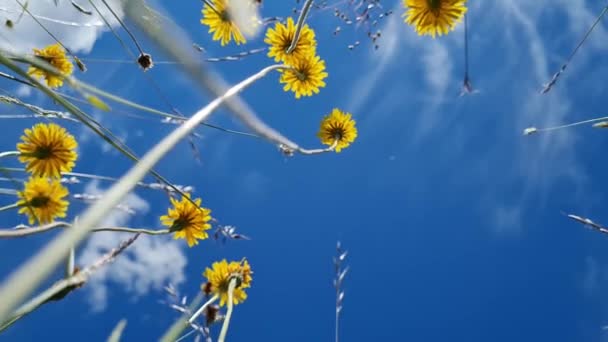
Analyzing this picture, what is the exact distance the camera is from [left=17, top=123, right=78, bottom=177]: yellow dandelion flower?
961 millimetres

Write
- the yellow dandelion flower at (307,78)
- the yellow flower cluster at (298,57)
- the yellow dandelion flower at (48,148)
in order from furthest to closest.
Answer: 1. the yellow dandelion flower at (307,78)
2. the yellow flower cluster at (298,57)
3. the yellow dandelion flower at (48,148)

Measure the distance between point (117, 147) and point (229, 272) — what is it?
67 centimetres

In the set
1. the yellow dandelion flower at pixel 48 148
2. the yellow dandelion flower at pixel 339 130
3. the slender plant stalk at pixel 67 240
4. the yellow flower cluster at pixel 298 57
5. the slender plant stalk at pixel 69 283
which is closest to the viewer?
the slender plant stalk at pixel 67 240

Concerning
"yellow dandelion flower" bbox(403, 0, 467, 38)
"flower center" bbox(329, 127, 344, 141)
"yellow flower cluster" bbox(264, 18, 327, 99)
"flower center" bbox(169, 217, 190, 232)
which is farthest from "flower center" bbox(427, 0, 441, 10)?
"flower center" bbox(329, 127, 344, 141)

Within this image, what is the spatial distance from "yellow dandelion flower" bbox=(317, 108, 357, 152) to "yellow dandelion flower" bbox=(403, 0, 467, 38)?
0.64 m

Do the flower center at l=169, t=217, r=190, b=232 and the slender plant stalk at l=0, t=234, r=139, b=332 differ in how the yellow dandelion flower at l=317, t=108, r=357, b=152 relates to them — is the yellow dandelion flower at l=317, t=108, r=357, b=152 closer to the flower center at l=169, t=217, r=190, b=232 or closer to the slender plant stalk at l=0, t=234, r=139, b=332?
the flower center at l=169, t=217, r=190, b=232

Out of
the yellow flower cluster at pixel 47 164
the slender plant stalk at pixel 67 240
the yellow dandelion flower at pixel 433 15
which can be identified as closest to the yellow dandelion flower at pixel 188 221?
the yellow flower cluster at pixel 47 164

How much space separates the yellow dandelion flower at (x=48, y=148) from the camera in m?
0.96

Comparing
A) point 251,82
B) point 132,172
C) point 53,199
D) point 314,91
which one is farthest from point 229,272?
point 132,172

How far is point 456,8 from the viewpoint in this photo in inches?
31.2

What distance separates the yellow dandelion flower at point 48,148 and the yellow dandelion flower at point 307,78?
1.66ft

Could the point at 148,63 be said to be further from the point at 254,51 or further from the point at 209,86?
the point at 209,86

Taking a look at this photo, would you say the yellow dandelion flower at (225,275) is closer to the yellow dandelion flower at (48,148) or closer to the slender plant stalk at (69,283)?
the yellow dandelion flower at (48,148)

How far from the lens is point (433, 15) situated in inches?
32.3
